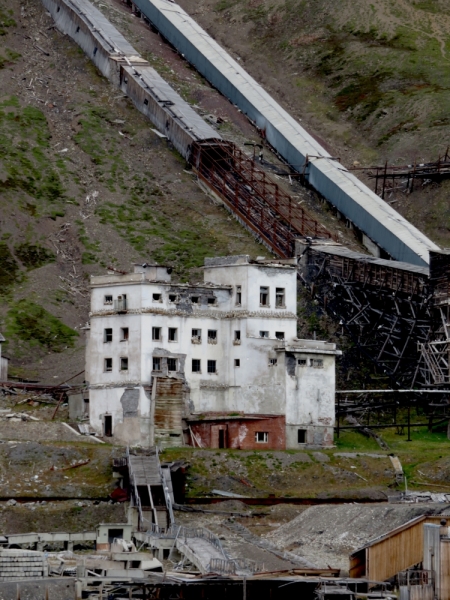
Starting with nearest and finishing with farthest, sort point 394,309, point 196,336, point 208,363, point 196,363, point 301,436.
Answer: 1. point 301,436
2. point 196,363
3. point 196,336
4. point 208,363
5. point 394,309

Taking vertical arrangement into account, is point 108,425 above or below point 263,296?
below

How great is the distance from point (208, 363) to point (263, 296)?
5503 mm

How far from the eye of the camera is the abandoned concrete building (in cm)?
13175

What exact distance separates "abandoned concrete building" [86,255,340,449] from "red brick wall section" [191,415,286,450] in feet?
0.19

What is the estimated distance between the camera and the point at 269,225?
170125 mm

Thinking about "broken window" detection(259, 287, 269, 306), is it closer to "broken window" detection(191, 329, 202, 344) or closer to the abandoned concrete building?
the abandoned concrete building

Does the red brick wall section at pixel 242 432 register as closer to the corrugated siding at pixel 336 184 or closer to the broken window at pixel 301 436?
the broken window at pixel 301 436

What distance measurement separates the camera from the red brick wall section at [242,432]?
13175cm

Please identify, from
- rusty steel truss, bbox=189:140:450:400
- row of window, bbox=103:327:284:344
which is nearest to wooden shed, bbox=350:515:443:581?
row of window, bbox=103:327:284:344

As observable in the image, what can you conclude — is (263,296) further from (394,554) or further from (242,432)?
(394,554)

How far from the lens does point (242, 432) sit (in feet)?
433

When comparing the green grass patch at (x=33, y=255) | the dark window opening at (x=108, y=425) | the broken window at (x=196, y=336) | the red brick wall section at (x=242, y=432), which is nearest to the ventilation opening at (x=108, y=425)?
the dark window opening at (x=108, y=425)

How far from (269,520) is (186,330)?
19.8 metres

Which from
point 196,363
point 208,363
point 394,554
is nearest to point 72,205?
point 208,363
